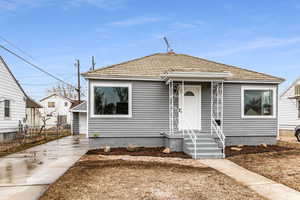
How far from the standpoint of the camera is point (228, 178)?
18.4 feet

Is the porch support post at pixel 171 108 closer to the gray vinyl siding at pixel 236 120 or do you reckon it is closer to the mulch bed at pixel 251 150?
the mulch bed at pixel 251 150

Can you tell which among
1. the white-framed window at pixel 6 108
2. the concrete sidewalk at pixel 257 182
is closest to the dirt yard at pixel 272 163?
the concrete sidewalk at pixel 257 182

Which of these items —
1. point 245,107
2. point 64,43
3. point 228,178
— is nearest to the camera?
point 228,178

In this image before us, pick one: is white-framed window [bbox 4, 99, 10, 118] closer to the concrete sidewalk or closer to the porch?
the porch

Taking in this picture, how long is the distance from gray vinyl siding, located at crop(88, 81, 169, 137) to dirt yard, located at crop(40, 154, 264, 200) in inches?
120

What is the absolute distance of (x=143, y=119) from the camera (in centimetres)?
1034

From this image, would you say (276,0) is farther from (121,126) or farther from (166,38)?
(121,126)

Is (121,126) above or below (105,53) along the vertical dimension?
below

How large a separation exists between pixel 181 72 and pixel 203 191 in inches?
226

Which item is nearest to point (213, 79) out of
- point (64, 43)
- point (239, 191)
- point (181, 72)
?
point (181, 72)

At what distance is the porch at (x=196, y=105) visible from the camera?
9711mm

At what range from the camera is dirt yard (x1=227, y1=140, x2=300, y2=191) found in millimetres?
5664

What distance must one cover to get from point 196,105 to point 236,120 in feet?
6.81

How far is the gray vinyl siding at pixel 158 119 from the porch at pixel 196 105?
0.05 m
